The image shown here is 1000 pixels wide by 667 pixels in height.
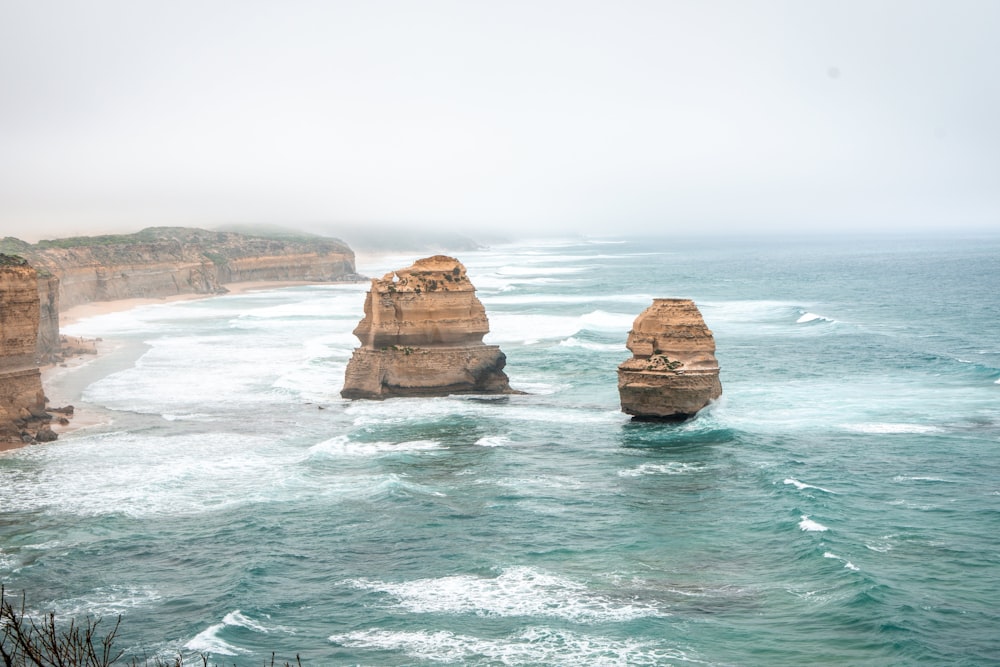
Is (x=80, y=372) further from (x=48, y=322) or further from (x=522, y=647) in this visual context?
(x=522, y=647)

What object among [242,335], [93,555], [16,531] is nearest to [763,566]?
[93,555]

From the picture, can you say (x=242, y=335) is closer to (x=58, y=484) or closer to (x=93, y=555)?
(x=58, y=484)

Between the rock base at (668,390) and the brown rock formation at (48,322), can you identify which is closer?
the rock base at (668,390)

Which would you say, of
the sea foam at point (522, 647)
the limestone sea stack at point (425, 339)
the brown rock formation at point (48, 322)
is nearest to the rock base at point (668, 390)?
the limestone sea stack at point (425, 339)

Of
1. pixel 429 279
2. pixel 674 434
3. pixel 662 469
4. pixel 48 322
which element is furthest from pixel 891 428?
pixel 48 322

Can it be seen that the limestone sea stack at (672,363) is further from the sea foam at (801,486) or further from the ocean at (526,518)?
the sea foam at (801,486)

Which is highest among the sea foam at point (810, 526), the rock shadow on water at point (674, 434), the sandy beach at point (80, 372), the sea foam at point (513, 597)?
the sandy beach at point (80, 372)

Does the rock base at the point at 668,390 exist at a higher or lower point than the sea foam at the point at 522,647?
higher
